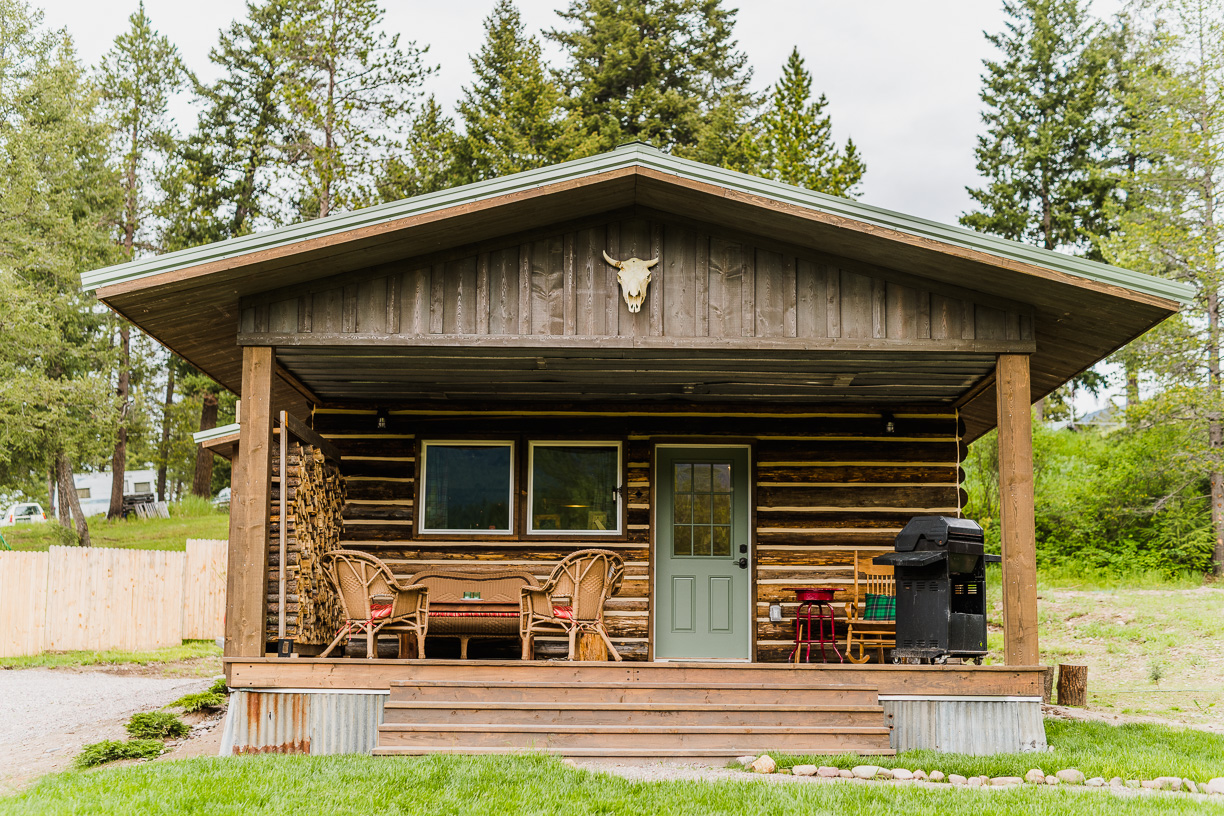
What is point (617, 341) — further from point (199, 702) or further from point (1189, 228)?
point (1189, 228)

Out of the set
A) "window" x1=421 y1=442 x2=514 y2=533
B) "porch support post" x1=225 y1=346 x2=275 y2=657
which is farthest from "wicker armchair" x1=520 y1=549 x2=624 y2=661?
"window" x1=421 y1=442 x2=514 y2=533

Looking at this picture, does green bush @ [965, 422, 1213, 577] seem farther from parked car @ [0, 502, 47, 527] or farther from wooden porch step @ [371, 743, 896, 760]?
parked car @ [0, 502, 47, 527]

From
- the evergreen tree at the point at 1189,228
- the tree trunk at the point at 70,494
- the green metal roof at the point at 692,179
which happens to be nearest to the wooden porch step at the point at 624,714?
the green metal roof at the point at 692,179

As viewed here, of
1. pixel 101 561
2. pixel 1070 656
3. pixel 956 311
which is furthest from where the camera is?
pixel 101 561

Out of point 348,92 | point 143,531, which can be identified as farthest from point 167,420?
point 348,92

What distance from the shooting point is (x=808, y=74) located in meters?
Result: 22.5

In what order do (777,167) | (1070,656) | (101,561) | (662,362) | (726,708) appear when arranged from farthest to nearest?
(777,167)
(101,561)
(1070,656)
(662,362)
(726,708)

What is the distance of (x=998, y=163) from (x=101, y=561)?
77.5 ft

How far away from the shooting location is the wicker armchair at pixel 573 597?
297 inches

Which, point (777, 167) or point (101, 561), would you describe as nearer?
point (101, 561)

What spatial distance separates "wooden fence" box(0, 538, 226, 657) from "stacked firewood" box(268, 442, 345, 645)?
8.61 m

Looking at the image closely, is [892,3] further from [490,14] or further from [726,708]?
[726,708]

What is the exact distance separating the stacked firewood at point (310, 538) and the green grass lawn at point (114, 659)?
5.89 metres

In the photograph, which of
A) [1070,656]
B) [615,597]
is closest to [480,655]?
[615,597]
